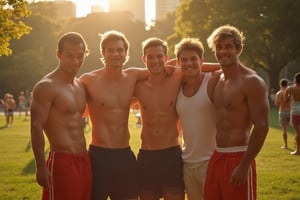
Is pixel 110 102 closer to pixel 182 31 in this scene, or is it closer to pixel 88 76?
pixel 88 76

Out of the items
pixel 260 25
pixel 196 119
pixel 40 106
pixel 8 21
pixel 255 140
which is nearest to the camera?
pixel 255 140


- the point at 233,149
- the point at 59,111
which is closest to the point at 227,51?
the point at 233,149

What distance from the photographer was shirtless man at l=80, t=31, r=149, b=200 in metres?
6.19

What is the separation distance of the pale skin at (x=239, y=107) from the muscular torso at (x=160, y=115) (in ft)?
3.09

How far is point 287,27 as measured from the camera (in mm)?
40969

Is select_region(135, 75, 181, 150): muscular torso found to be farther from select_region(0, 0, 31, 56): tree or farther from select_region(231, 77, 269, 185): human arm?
select_region(0, 0, 31, 56): tree

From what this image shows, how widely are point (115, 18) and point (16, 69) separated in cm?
2112

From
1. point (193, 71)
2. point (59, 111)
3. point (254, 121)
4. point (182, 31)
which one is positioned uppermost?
point (182, 31)

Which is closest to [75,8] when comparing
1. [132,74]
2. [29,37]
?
[29,37]

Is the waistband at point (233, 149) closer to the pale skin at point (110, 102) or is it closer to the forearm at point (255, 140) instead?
the forearm at point (255, 140)

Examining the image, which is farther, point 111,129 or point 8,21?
point 8,21

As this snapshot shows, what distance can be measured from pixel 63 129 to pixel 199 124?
5.47 feet

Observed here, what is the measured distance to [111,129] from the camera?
20.6ft

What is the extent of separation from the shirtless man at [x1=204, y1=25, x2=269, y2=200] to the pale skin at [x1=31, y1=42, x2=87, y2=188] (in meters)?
1.57
